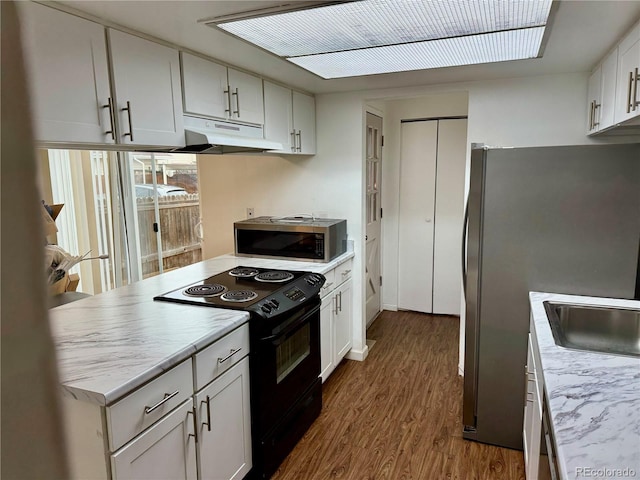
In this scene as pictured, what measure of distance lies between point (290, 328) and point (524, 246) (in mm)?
1265

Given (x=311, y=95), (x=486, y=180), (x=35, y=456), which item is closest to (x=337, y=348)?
(x=486, y=180)

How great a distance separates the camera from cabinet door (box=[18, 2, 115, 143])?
4.85 ft

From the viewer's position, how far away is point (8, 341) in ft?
0.74

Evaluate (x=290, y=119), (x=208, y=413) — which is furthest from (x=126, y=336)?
(x=290, y=119)

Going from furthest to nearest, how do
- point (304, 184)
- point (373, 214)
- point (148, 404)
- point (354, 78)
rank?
point (373, 214) → point (304, 184) → point (354, 78) → point (148, 404)

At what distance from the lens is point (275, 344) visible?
2115mm

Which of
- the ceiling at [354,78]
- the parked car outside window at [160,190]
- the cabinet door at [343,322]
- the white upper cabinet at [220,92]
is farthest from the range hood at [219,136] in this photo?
the parked car outside window at [160,190]

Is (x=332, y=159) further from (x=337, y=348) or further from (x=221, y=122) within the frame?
(x=337, y=348)

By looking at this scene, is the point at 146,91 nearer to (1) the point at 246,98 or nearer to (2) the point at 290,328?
(1) the point at 246,98

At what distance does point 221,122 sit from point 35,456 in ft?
7.48

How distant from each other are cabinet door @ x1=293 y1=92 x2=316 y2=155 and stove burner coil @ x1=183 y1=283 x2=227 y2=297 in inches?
49.7

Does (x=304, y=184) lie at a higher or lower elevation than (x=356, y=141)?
lower

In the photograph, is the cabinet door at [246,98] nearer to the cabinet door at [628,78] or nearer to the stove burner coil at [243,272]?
the stove burner coil at [243,272]

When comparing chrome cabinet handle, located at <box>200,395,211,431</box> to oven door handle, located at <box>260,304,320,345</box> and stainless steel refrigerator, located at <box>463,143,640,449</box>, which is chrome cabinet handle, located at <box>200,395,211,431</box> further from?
stainless steel refrigerator, located at <box>463,143,640,449</box>
